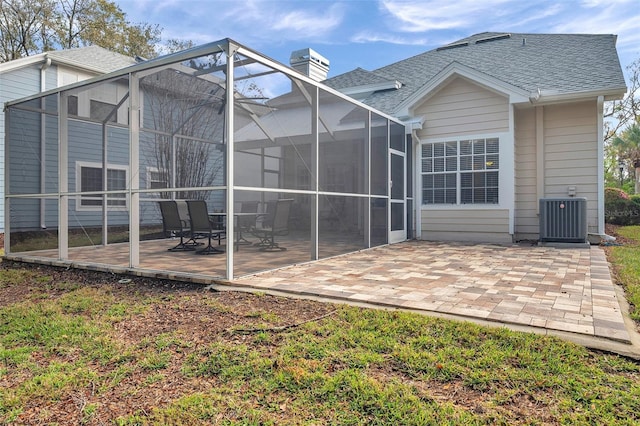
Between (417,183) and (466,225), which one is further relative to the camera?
(417,183)

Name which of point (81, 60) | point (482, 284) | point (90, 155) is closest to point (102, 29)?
point (81, 60)

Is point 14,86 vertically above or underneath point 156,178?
above

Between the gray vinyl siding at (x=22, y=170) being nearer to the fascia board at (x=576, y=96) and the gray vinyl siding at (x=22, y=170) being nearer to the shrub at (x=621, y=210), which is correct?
the fascia board at (x=576, y=96)

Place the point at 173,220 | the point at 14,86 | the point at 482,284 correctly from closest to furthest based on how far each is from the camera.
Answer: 1. the point at 482,284
2. the point at 173,220
3. the point at 14,86

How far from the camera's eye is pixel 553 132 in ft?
26.9

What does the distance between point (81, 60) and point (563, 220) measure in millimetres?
12494

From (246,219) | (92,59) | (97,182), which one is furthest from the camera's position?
(92,59)

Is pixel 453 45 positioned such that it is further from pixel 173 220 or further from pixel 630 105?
pixel 630 105

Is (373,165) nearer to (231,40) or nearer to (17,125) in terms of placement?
(231,40)

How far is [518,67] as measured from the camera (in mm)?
9609

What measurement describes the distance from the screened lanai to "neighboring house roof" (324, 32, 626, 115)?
2.29 m

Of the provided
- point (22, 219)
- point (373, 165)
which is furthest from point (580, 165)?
point (22, 219)

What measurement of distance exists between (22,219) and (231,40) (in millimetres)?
5517

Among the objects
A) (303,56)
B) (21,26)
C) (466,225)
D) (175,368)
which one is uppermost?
(21,26)
